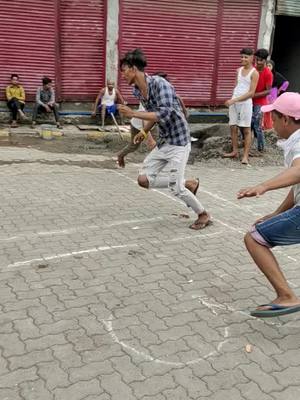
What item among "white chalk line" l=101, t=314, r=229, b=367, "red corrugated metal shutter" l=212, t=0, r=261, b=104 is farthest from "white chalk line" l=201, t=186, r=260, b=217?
"red corrugated metal shutter" l=212, t=0, r=261, b=104

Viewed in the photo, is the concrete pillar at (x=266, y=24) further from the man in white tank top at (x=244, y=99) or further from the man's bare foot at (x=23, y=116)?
the man's bare foot at (x=23, y=116)

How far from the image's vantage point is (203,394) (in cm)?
280

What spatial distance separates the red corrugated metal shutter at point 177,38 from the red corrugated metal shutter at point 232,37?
239 millimetres

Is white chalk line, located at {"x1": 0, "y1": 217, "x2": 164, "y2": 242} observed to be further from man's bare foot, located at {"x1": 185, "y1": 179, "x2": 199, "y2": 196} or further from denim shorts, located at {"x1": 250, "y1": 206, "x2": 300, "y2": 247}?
denim shorts, located at {"x1": 250, "y1": 206, "x2": 300, "y2": 247}

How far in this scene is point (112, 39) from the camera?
37.9 ft

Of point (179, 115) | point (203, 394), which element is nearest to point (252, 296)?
point (203, 394)

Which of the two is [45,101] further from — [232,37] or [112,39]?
[232,37]

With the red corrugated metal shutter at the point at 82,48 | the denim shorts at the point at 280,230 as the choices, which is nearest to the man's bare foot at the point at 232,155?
the red corrugated metal shutter at the point at 82,48

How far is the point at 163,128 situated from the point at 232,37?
860 cm

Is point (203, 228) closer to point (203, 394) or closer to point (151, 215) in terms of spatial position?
point (151, 215)

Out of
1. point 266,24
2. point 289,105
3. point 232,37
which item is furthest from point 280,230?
point 266,24

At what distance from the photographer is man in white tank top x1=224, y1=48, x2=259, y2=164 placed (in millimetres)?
8164

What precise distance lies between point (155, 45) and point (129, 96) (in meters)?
1.38

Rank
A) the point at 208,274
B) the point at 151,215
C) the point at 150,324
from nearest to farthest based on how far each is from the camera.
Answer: the point at 150,324
the point at 208,274
the point at 151,215
